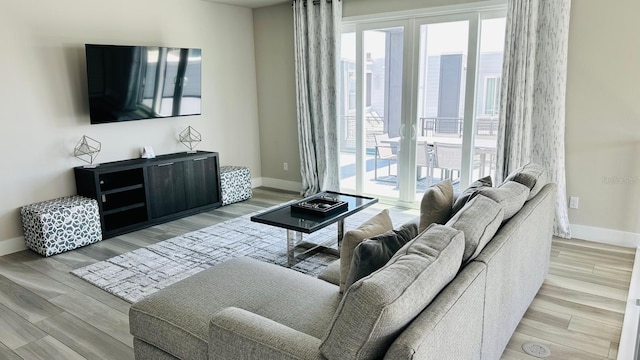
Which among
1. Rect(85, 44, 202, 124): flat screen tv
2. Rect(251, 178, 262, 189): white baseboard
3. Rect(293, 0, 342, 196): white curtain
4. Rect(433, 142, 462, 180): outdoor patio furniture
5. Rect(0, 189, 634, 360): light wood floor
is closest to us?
Rect(0, 189, 634, 360): light wood floor

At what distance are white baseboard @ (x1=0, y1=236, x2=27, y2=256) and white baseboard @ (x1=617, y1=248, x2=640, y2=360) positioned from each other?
16.6 feet

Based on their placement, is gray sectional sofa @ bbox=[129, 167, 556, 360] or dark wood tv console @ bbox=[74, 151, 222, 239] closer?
gray sectional sofa @ bbox=[129, 167, 556, 360]

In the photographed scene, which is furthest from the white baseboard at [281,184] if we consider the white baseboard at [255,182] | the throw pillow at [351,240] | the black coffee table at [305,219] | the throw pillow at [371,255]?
the throw pillow at [371,255]

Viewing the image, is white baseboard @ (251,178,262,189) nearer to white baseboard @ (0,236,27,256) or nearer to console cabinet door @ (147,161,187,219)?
console cabinet door @ (147,161,187,219)

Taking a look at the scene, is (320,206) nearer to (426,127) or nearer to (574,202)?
(426,127)

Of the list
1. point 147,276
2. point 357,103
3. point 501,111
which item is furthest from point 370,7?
point 147,276

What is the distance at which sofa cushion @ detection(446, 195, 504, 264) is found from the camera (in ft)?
6.45

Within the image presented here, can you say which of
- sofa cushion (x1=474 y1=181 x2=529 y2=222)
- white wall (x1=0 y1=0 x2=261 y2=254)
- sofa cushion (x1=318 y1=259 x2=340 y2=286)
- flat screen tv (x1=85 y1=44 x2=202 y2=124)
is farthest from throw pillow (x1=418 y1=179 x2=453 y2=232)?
white wall (x1=0 y1=0 x2=261 y2=254)

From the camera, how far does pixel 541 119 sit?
4.36 meters

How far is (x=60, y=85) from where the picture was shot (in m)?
4.55

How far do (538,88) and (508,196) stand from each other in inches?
93.3

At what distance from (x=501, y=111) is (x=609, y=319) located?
2288mm

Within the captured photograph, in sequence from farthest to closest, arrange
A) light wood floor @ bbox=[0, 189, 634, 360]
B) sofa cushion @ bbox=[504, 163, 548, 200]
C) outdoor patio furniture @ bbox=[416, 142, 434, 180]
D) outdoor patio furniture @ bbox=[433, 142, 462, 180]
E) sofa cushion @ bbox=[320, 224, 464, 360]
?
1. outdoor patio furniture @ bbox=[416, 142, 434, 180]
2. outdoor patio furniture @ bbox=[433, 142, 462, 180]
3. sofa cushion @ bbox=[504, 163, 548, 200]
4. light wood floor @ bbox=[0, 189, 634, 360]
5. sofa cushion @ bbox=[320, 224, 464, 360]

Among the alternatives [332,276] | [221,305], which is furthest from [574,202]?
[221,305]
